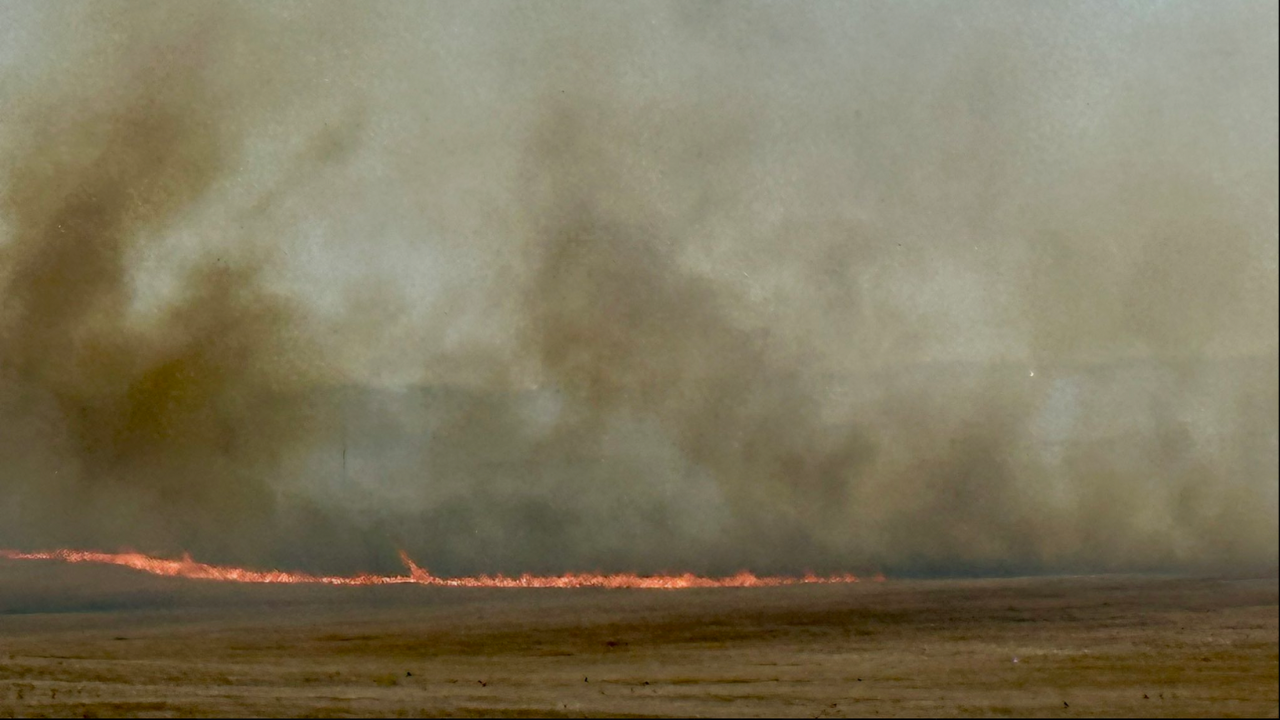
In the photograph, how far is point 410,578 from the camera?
6734 mm

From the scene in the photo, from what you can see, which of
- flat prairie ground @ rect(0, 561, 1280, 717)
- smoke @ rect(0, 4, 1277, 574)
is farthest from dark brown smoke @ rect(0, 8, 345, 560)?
flat prairie ground @ rect(0, 561, 1280, 717)

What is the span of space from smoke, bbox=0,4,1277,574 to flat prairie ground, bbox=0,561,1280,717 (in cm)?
28

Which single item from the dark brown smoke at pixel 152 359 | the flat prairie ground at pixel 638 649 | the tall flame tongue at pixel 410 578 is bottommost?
the flat prairie ground at pixel 638 649

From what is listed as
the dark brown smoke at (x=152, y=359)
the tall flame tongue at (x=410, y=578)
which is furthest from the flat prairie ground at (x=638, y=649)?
the dark brown smoke at (x=152, y=359)

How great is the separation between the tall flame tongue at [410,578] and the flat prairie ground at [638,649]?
6 centimetres

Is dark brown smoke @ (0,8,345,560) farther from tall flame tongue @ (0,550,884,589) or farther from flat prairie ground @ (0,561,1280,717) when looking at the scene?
flat prairie ground @ (0,561,1280,717)

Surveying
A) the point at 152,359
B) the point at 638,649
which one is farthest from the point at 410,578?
the point at 152,359

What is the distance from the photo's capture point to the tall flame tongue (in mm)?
6637

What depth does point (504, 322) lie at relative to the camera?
22.0 ft

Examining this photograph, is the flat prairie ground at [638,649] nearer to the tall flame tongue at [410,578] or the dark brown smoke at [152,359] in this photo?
the tall flame tongue at [410,578]

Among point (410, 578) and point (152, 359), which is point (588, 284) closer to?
point (410, 578)

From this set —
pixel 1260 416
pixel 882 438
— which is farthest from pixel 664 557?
pixel 1260 416

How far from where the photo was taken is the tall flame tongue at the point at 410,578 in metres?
6.64

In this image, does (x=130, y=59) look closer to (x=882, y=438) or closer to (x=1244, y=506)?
(x=882, y=438)
